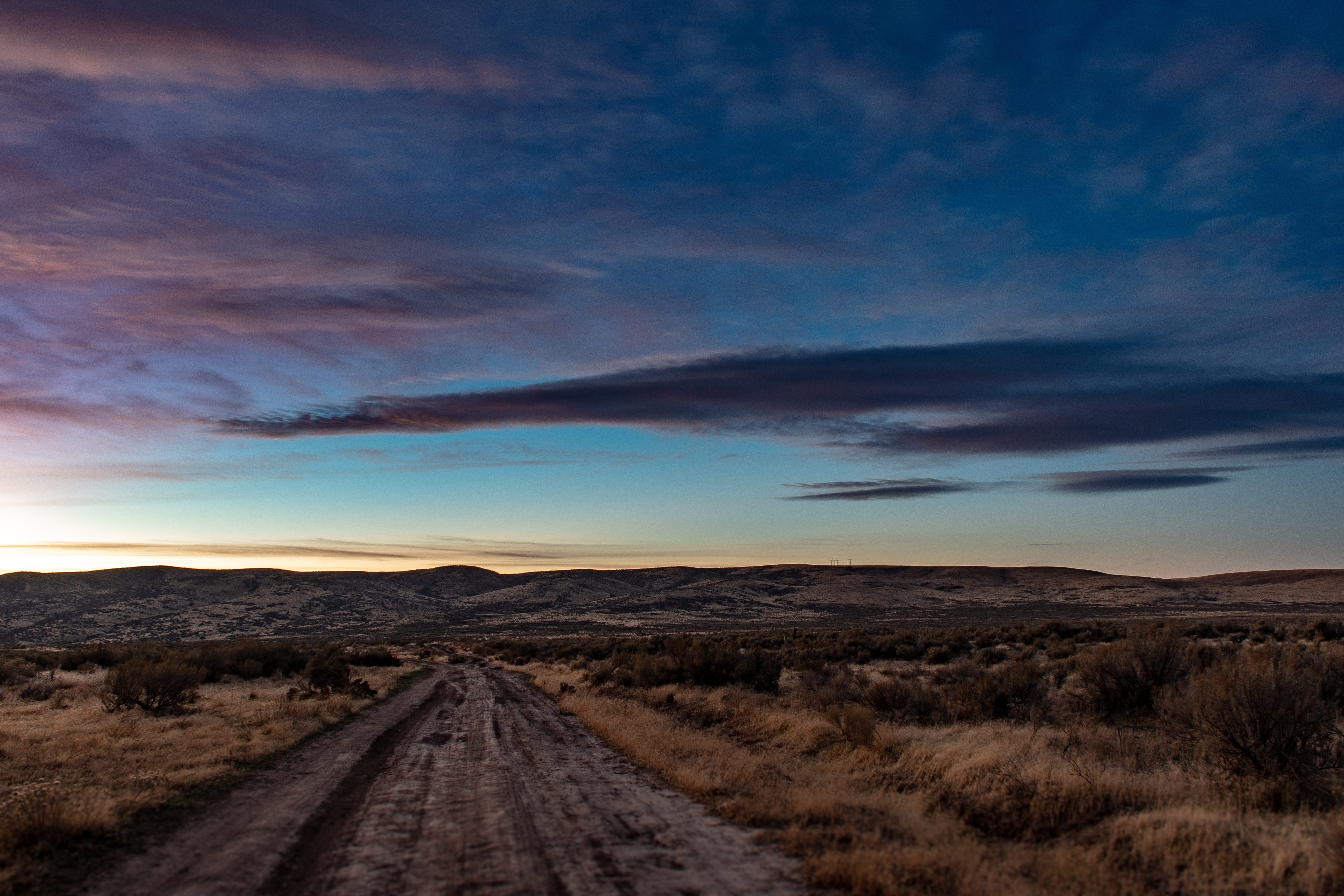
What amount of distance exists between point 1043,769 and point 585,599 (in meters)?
147

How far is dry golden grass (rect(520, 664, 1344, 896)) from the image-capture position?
21.8ft

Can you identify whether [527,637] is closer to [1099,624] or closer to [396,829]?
[1099,624]

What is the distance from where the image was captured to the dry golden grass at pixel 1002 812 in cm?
664

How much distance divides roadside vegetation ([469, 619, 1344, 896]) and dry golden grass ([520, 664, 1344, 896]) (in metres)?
0.03

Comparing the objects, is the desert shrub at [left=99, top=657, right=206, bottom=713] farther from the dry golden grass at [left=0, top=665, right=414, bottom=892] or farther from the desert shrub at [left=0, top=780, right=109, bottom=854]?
the desert shrub at [left=0, top=780, right=109, bottom=854]

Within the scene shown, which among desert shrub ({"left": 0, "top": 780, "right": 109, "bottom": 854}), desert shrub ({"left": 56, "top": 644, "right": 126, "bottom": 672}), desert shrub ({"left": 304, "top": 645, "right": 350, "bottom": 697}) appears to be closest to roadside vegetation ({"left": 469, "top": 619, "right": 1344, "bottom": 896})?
desert shrub ({"left": 0, "top": 780, "right": 109, "bottom": 854})

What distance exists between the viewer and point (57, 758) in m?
13.3

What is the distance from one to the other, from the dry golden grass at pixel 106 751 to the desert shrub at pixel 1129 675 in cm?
1690

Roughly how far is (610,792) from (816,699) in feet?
25.2

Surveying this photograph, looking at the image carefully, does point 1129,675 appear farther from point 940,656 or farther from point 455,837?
point 940,656

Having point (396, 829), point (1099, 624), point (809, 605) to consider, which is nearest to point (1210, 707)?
point (396, 829)

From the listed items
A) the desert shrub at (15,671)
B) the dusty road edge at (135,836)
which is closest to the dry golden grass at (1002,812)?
the dusty road edge at (135,836)

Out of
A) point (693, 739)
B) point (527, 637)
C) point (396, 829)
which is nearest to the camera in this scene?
point (396, 829)

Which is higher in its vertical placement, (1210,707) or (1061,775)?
(1210,707)
